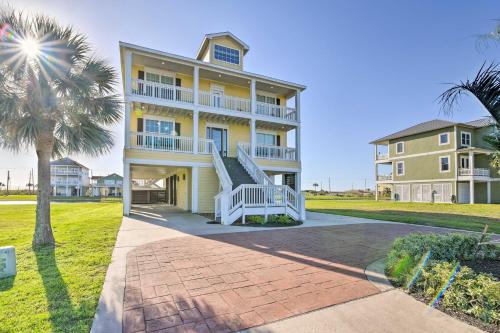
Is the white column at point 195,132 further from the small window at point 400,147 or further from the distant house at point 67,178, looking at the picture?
the distant house at point 67,178

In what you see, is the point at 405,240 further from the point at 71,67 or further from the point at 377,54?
the point at 377,54

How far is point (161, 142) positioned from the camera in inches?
549

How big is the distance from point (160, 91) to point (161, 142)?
2.77 metres

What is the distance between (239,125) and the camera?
1717 centimetres

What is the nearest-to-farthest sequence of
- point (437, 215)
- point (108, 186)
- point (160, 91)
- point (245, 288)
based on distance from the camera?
point (245, 288) → point (160, 91) → point (437, 215) → point (108, 186)

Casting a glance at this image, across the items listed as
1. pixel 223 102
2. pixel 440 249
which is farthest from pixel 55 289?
pixel 223 102

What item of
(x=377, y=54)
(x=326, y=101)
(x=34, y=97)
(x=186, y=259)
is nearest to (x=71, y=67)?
(x=34, y=97)

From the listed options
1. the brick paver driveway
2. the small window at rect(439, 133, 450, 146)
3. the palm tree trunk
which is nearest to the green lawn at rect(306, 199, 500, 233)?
the brick paver driveway

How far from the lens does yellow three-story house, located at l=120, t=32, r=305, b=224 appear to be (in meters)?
11.6

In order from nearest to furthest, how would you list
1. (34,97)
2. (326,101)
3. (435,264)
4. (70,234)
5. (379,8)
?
(435,264) < (34,97) < (70,234) < (379,8) < (326,101)

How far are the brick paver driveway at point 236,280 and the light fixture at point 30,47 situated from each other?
5.39 meters

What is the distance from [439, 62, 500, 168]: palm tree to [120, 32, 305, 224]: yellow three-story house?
24.8ft

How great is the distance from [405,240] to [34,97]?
355 inches

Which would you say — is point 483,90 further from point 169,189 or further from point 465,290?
point 169,189
